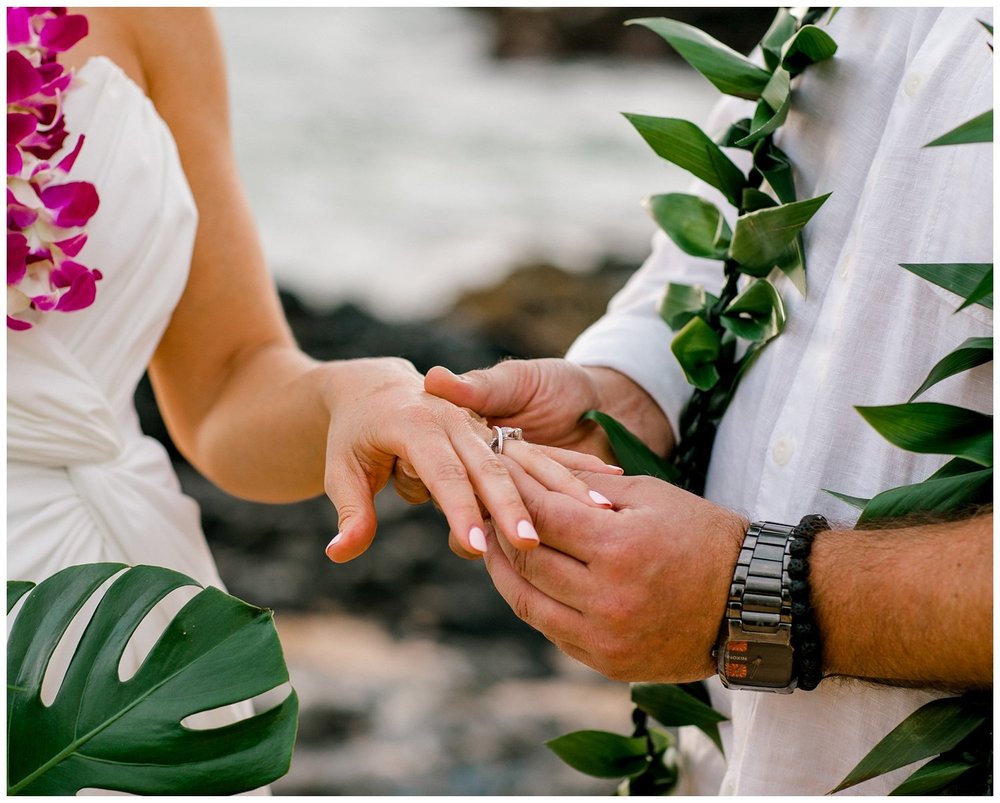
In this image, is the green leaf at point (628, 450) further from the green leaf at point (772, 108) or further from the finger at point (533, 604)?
the green leaf at point (772, 108)

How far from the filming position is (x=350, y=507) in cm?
118

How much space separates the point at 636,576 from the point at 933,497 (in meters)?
0.32

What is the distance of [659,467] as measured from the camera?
1.41m

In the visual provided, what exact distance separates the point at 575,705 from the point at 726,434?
2.73 metres

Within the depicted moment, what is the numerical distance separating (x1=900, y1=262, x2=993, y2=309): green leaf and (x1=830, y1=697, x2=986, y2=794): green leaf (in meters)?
0.42

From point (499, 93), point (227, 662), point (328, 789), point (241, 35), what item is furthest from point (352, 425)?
point (241, 35)

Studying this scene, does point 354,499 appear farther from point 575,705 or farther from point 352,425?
point 575,705

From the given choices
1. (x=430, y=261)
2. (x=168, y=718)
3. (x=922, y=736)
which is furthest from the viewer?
(x=430, y=261)

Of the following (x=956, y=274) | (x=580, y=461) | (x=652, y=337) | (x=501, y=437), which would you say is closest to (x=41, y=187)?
(x=501, y=437)

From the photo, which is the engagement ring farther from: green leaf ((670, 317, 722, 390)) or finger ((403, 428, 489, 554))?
green leaf ((670, 317, 722, 390))

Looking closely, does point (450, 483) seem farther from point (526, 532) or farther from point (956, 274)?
point (956, 274)

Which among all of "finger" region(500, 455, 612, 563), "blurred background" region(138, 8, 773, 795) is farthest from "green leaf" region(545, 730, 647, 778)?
"blurred background" region(138, 8, 773, 795)

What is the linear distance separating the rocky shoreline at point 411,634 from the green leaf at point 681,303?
249 cm

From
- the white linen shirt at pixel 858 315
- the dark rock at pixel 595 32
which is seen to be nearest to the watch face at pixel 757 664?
the white linen shirt at pixel 858 315
